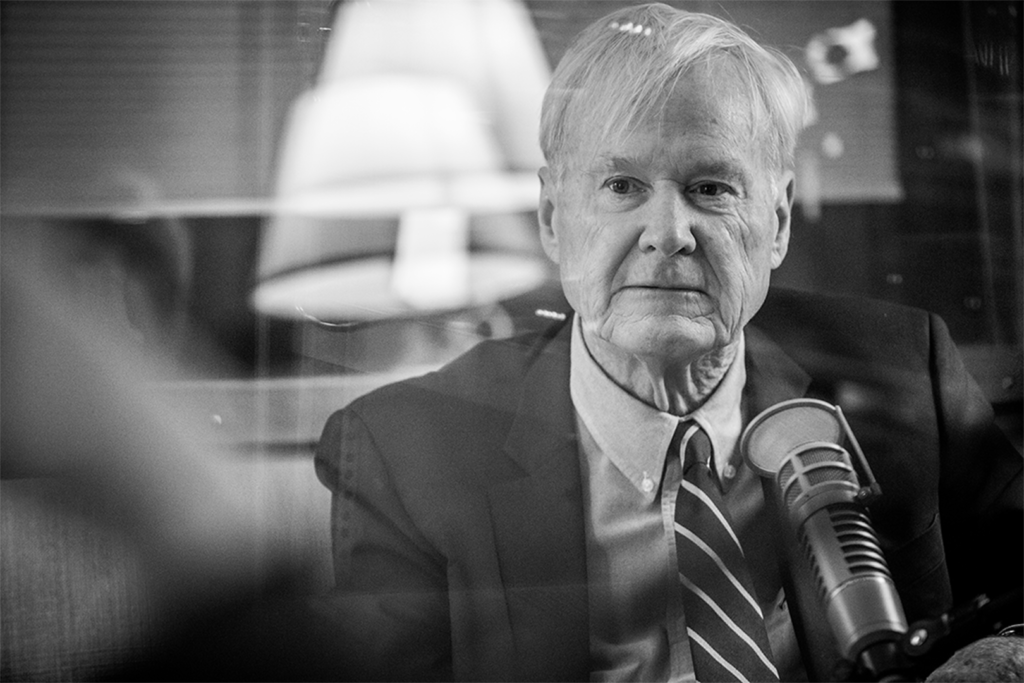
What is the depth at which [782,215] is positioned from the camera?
2020mm

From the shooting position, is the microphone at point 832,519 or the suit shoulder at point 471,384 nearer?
the microphone at point 832,519

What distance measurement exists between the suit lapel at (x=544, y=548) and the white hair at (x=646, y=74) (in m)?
0.54

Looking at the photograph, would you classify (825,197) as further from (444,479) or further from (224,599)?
(224,599)

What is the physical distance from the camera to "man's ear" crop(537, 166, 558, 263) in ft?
6.48

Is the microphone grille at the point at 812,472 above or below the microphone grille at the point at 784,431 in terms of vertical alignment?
below

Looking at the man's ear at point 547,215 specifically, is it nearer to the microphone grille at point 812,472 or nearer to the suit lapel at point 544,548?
the suit lapel at point 544,548

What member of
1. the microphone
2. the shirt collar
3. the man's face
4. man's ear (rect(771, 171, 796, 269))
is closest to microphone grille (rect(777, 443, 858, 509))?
the microphone

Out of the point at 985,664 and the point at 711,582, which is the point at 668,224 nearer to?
the point at 711,582

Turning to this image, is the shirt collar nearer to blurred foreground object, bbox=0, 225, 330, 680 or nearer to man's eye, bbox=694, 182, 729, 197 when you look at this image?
man's eye, bbox=694, 182, 729, 197

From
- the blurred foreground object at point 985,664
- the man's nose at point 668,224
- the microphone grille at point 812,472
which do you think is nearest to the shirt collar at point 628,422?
the microphone grille at point 812,472

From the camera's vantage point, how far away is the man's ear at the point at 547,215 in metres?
1.97

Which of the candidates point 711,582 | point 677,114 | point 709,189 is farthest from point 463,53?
point 711,582

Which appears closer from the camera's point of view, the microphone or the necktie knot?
the microphone

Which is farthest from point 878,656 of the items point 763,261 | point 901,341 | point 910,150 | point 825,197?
point 910,150
